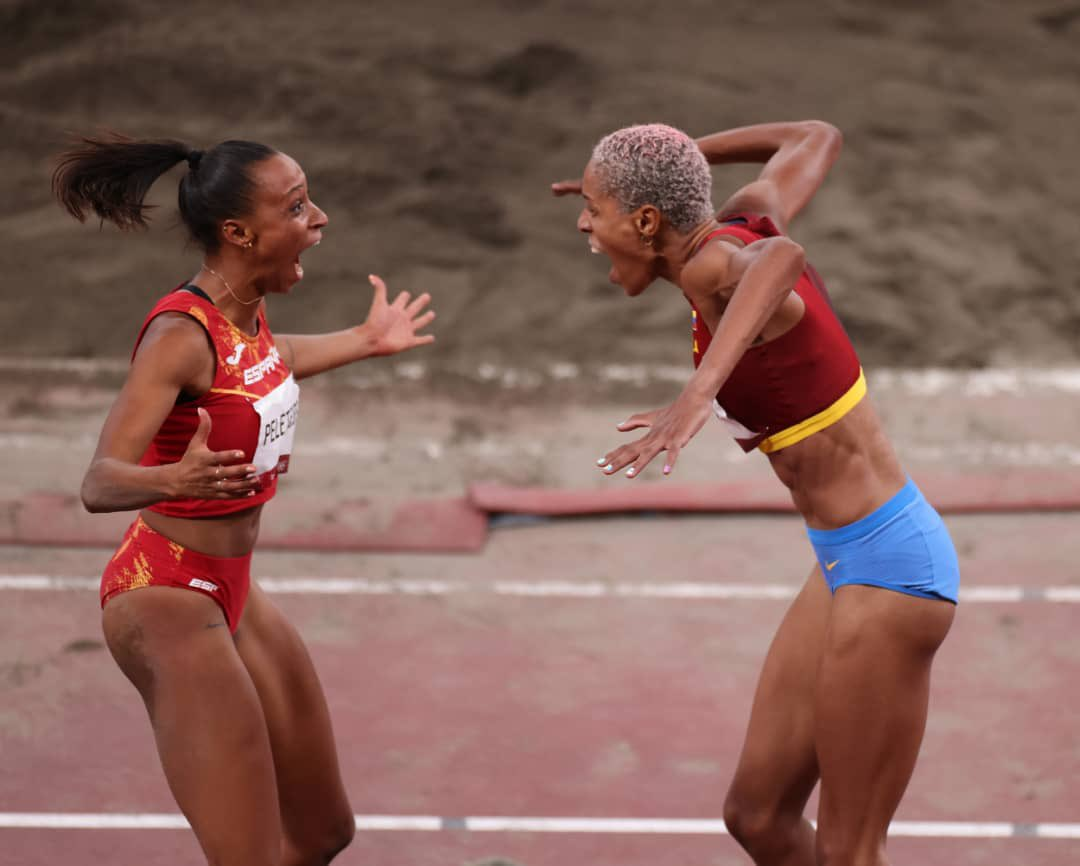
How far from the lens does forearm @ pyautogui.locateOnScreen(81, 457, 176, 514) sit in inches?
151

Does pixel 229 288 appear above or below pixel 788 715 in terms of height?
above

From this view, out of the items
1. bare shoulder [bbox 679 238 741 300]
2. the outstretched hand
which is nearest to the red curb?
the outstretched hand

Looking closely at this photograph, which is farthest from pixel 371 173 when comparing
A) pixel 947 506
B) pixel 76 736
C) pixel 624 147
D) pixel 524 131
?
pixel 624 147

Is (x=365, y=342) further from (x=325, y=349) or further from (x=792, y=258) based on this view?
(x=792, y=258)

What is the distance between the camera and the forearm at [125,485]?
3830mm

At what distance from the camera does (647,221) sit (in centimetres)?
410

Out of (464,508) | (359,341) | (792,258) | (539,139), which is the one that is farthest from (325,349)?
(539,139)

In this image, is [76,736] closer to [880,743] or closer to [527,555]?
[527,555]

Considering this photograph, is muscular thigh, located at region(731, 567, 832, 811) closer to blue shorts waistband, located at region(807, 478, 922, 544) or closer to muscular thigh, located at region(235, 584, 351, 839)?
blue shorts waistband, located at region(807, 478, 922, 544)

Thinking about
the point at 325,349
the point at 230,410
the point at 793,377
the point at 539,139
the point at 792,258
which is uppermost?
the point at 792,258

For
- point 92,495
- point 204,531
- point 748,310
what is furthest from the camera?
point 204,531

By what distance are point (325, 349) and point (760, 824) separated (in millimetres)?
1923

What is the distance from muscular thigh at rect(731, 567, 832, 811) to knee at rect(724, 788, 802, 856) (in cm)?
1

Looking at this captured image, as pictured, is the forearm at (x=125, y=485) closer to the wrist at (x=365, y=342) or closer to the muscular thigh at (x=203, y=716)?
the muscular thigh at (x=203, y=716)
